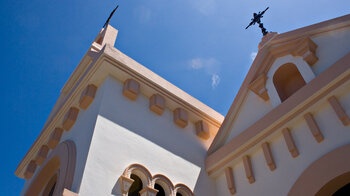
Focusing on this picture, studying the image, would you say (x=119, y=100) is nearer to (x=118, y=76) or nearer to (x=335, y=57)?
(x=118, y=76)

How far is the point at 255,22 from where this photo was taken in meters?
8.05

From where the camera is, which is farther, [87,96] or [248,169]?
[87,96]

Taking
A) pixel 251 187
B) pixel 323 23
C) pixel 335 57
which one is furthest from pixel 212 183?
pixel 323 23

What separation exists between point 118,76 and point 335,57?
4.19m

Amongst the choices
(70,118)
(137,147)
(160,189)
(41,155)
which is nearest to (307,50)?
(137,147)

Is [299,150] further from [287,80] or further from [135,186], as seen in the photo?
[135,186]

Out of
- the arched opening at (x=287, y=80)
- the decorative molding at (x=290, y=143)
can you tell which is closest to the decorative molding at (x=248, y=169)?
the decorative molding at (x=290, y=143)

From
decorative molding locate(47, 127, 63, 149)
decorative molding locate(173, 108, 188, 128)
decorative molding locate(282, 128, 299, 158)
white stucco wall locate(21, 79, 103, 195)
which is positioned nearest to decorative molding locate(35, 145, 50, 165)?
decorative molding locate(47, 127, 63, 149)

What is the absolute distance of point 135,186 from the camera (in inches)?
211

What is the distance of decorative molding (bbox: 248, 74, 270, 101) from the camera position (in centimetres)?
640

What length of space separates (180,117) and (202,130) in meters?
0.65

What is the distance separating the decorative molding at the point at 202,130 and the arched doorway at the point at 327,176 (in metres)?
2.66

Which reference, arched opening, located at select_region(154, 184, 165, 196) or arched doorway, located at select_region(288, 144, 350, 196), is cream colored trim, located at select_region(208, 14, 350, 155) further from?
arched doorway, located at select_region(288, 144, 350, 196)

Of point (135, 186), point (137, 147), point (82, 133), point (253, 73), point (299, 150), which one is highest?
point (253, 73)
